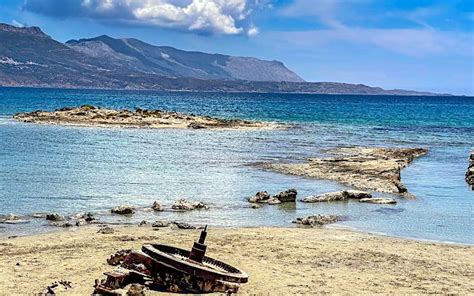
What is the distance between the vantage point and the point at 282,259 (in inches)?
652

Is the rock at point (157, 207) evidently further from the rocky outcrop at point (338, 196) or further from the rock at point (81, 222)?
the rocky outcrop at point (338, 196)

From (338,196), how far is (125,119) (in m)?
46.3

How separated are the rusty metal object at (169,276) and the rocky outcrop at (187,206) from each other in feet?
31.8

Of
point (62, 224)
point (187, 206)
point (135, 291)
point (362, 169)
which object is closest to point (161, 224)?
point (62, 224)

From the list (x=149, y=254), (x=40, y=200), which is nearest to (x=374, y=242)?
(x=149, y=254)

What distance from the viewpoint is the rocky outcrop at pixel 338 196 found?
85.8ft

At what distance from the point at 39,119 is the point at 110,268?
58.0 m

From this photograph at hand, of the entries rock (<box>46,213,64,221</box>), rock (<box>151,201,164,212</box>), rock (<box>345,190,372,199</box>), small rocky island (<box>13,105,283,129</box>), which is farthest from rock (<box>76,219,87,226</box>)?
small rocky island (<box>13,105,283,129</box>)

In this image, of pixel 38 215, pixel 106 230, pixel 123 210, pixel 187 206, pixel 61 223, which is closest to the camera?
pixel 106 230

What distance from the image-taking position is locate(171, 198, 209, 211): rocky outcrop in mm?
23688

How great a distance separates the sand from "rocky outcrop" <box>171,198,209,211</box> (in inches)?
138

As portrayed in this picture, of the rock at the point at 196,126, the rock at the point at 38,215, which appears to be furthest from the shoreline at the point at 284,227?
the rock at the point at 196,126

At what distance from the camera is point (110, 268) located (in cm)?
1498

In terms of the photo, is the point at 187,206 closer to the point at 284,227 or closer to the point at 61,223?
the point at 284,227
